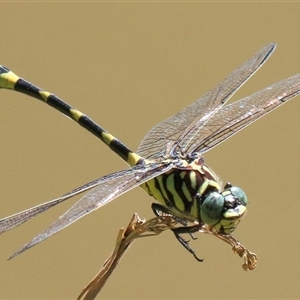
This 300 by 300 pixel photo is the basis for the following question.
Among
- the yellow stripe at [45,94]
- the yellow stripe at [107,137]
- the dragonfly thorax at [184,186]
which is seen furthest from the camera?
the yellow stripe at [45,94]

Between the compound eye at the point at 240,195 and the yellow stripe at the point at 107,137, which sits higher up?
the yellow stripe at the point at 107,137

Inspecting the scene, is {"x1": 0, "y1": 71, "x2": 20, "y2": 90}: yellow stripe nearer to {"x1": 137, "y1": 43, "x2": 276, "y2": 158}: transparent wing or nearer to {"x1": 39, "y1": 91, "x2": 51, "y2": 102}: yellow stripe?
{"x1": 39, "y1": 91, "x2": 51, "y2": 102}: yellow stripe

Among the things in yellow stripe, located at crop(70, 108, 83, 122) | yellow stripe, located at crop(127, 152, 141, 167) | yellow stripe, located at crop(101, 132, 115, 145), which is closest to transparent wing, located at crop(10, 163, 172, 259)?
yellow stripe, located at crop(127, 152, 141, 167)

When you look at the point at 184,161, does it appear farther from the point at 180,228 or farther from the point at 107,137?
the point at 107,137

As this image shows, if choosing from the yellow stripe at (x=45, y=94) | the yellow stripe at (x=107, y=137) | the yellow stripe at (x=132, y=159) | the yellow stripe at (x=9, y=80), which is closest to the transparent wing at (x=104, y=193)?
the yellow stripe at (x=132, y=159)

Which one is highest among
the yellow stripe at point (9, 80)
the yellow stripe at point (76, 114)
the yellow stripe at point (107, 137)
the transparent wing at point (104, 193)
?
the yellow stripe at point (9, 80)

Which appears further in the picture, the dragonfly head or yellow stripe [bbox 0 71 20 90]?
yellow stripe [bbox 0 71 20 90]

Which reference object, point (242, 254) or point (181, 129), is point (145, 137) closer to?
point (181, 129)

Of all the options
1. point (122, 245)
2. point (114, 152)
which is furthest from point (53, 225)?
point (114, 152)

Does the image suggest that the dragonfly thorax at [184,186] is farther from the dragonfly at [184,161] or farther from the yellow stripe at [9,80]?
the yellow stripe at [9,80]

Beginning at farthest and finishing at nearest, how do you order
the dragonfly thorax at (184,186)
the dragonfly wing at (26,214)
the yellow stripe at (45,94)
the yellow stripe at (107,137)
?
the yellow stripe at (45,94) → the yellow stripe at (107,137) → the dragonfly thorax at (184,186) → the dragonfly wing at (26,214)
